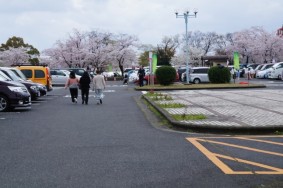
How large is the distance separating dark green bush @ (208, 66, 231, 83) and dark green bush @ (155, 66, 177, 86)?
4110mm

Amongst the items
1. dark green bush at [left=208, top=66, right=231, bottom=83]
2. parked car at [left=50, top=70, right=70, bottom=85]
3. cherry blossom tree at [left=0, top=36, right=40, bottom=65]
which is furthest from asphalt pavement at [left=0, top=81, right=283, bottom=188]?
cherry blossom tree at [left=0, top=36, right=40, bottom=65]

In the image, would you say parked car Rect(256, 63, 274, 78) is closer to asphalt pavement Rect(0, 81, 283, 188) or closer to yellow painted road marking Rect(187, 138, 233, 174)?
asphalt pavement Rect(0, 81, 283, 188)

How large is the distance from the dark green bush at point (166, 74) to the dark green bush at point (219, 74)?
13.5 ft

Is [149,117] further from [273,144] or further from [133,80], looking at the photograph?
[133,80]

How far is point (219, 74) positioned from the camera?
36031 mm

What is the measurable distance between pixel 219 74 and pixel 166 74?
16.8ft

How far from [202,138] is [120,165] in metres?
3.20

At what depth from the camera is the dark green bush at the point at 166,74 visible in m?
33.3

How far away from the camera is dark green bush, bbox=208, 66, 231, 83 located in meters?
36.0

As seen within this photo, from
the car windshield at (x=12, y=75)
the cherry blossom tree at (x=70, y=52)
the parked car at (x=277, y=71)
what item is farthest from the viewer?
the cherry blossom tree at (x=70, y=52)

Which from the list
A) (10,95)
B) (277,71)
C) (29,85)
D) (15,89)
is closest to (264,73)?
(277,71)

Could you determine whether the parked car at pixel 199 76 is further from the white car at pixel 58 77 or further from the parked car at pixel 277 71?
the white car at pixel 58 77

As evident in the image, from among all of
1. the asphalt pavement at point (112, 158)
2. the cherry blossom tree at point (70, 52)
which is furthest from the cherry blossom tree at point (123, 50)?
the asphalt pavement at point (112, 158)

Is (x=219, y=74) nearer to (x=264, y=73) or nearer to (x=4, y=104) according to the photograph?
(x=264, y=73)
